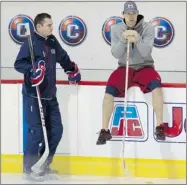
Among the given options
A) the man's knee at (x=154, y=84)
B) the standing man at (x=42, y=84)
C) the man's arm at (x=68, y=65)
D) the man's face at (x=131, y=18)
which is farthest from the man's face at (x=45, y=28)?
the man's knee at (x=154, y=84)

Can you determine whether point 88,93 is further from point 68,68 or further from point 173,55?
point 173,55

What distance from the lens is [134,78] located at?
4316 millimetres

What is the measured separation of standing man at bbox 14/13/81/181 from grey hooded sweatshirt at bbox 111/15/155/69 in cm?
31

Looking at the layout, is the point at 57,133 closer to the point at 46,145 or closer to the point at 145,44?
the point at 46,145

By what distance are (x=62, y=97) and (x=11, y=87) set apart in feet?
1.09

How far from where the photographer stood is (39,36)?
167 inches

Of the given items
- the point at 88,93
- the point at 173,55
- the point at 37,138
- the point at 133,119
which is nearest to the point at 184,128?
the point at 133,119

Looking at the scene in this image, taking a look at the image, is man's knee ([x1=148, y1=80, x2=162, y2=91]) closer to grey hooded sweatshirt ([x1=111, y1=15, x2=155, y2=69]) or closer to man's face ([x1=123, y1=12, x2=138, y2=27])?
grey hooded sweatshirt ([x1=111, y1=15, x2=155, y2=69])

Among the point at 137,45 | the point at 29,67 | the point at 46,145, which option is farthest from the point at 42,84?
the point at 137,45

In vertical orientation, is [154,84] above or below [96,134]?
above

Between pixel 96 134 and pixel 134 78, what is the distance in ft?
1.41

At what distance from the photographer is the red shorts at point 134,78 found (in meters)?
4.27

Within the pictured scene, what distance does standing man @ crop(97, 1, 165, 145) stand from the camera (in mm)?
4199

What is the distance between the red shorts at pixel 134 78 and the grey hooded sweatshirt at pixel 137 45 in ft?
0.13
